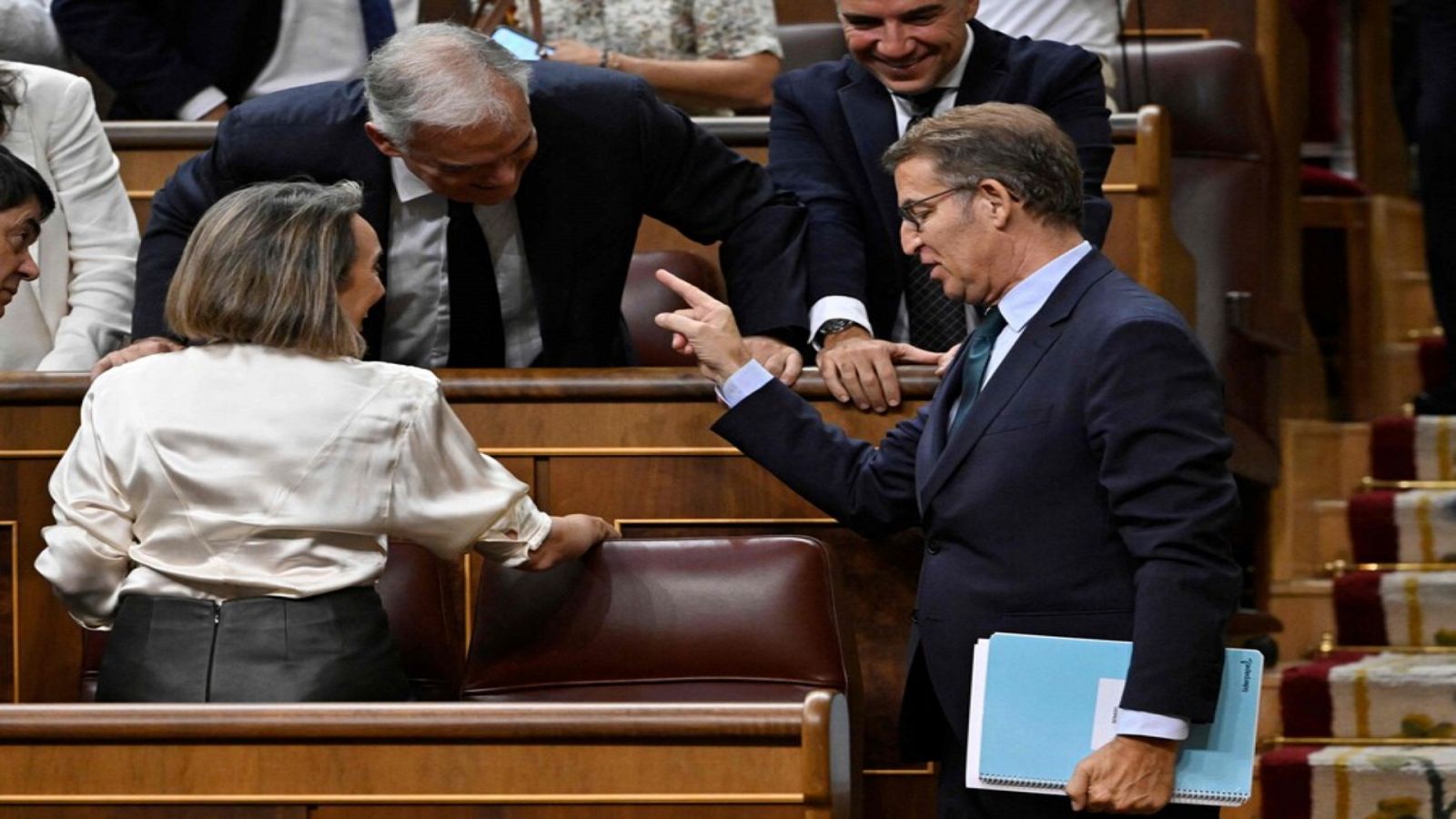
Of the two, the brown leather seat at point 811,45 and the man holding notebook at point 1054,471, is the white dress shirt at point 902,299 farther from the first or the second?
the brown leather seat at point 811,45

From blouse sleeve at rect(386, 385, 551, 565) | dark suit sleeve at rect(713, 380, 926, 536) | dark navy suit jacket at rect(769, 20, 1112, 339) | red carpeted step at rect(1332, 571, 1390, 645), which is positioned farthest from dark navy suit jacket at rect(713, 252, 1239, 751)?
red carpeted step at rect(1332, 571, 1390, 645)

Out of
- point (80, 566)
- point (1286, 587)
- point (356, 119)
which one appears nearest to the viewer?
point (80, 566)

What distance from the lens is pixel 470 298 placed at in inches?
124

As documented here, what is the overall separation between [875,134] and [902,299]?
0.84ft

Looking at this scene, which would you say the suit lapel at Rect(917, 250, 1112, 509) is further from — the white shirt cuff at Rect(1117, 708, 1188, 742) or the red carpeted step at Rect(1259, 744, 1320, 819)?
the red carpeted step at Rect(1259, 744, 1320, 819)

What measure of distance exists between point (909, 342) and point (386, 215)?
0.81 metres

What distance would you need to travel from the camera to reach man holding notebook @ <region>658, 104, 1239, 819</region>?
2.13 metres

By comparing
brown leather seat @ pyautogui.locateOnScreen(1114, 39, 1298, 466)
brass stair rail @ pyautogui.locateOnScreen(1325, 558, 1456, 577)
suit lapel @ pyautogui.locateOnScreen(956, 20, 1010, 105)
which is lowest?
brass stair rail @ pyautogui.locateOnScreen(1325, 558, 1456, 577)

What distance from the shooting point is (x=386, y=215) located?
306 centimetres

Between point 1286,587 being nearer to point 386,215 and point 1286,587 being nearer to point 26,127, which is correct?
point 386,215

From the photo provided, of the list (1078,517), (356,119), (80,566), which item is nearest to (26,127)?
(356,119)

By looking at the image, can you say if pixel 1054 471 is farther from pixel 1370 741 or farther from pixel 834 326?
pixel 1370 741

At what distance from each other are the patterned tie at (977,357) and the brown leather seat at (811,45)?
8.21ft

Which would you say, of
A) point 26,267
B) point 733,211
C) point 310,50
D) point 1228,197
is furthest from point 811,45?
point 26,267
